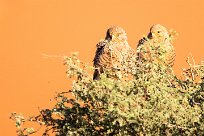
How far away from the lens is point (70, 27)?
2456 cm

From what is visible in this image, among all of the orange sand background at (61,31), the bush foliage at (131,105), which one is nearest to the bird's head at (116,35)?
the bush foliage at (131,105)

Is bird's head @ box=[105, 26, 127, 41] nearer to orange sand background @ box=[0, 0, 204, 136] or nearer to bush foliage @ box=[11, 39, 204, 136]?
bush foliage @ box=[11, 39, 204, 136]

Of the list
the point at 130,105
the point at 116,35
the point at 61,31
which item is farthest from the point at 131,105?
the point at 61,31

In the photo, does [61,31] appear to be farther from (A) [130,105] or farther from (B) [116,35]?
(A) [130,105]

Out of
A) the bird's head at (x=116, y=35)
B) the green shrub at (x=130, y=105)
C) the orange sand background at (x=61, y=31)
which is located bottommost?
the green shrub at (x=130, y=105)

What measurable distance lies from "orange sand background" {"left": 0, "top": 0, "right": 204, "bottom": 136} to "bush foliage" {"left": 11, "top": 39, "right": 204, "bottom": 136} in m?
11.4

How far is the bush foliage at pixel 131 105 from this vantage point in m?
6.68

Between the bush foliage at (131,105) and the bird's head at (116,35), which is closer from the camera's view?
the bush foliage at (131,105)

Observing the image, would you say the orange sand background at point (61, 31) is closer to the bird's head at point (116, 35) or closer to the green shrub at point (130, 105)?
the bird's head at point (116, 35)

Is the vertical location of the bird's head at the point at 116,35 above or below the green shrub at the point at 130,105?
above

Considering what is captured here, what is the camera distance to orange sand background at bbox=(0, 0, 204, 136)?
2050 centimetres

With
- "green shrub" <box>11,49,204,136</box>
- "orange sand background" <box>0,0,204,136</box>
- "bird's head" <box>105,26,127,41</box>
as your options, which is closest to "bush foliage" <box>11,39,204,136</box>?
"green shrub" <box>11,49,204,136</box>

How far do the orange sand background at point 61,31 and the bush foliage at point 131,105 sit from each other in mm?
11439

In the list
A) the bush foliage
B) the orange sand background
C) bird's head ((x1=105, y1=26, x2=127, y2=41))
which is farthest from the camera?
the orange sand background
